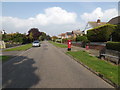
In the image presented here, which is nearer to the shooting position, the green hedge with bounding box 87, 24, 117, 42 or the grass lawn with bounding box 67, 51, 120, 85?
the grass lawn with bounding box 67, 51, 120, 85

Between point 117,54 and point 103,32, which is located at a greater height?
point 103,32

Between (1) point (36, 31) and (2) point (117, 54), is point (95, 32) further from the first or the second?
(1) point (36, 31)

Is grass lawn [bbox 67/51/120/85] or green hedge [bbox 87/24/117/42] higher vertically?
green hedge [bbox 87/24/117/42]

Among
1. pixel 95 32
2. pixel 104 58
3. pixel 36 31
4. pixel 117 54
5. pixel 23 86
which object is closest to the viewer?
pixel 23 86

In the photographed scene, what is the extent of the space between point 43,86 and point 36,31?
233ft

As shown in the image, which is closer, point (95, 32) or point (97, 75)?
point (97, 75)

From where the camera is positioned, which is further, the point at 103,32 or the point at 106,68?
the point at 103,32

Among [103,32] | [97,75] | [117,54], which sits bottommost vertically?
[97,75]

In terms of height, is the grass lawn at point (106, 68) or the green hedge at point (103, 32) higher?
the green hedge at point (103, 32)

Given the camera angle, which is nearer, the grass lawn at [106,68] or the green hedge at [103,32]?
the grass lawn at [106,68]

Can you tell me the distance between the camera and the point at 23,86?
4.95 m

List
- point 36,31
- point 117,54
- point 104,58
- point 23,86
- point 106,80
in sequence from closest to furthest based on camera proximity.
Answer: point 23,86 → point 106,80 → point 117,54 → point 104,58 → point 36,31

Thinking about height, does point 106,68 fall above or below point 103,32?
below

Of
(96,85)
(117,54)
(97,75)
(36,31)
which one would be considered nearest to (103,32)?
(117,54)
